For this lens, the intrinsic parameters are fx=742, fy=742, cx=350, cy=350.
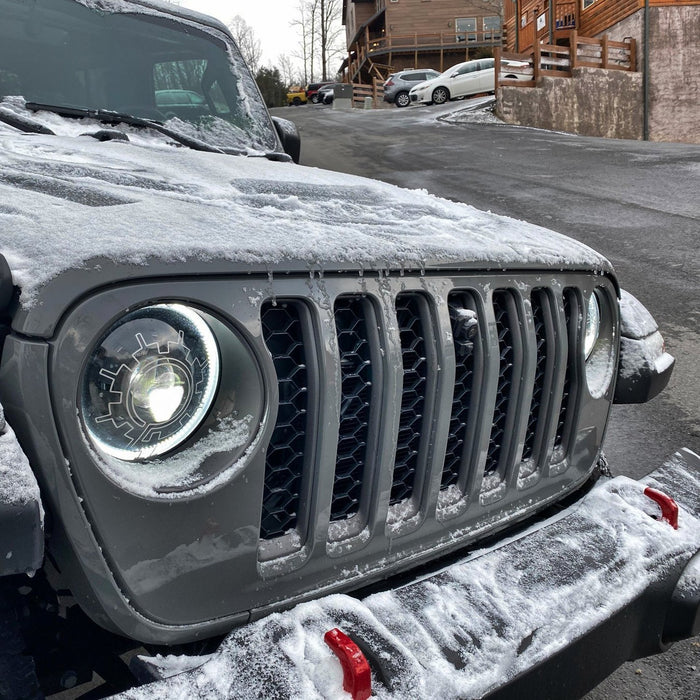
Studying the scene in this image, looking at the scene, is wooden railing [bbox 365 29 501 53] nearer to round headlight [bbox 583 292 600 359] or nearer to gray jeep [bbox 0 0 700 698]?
round headlight [bbox 583 292 600 359]

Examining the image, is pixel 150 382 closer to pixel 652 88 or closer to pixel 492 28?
pixel 652 88

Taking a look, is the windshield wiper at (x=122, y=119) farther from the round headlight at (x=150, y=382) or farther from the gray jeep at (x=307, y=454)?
the round headlight at (x=150, y=382)

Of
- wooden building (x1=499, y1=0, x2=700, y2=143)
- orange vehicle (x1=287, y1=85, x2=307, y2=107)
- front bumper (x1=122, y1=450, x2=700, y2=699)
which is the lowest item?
front bumper (x1=122, y1=450, x2=700, y2=699)

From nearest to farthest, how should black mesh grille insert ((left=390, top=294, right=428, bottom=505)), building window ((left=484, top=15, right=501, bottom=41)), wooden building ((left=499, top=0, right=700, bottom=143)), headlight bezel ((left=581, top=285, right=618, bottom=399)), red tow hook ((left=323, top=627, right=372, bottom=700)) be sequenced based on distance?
red tow hook ((left=323, top=627, right=372, bottom=700)) → black mesh grille insert ((left=390, top=294, right=428, bottom=505)) → headlight bezel ((left=581, top=285, right=618, bottom=399)) → wooden building ((left=499, top=0, right=700, bottom=143)) → building window ((left=484, top=15, right=501, bottom=41))

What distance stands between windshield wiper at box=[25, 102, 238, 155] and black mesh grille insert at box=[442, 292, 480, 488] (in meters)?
1.70

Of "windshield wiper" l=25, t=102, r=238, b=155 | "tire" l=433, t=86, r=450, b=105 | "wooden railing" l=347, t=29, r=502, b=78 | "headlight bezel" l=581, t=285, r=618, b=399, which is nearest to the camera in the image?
"headlight bezel" l=581, t=285, r=618, b=399

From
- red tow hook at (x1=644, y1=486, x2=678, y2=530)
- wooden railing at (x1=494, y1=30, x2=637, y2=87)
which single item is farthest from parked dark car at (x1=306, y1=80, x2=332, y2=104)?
red tow hook at (x1=644, y1=486, x2=678, y2=530)

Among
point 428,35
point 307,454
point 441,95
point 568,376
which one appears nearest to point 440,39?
point 428,35

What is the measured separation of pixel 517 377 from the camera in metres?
1.78

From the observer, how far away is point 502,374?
1.81 metres

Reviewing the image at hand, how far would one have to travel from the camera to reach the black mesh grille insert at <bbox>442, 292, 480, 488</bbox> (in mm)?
1625

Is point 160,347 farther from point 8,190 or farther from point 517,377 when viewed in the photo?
point 517,377

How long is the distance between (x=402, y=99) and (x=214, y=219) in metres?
35.0

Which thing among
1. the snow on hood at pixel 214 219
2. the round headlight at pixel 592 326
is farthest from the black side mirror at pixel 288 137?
the round headlight at pixel 592 326
